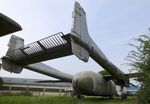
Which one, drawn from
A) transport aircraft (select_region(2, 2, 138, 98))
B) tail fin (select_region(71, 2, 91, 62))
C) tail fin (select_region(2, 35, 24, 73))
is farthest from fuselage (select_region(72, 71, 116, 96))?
tail fin (select_region(2, 35, 24, 73))

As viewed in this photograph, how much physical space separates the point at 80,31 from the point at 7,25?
10858 millimetres

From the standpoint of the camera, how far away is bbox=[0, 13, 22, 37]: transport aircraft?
12.2 m

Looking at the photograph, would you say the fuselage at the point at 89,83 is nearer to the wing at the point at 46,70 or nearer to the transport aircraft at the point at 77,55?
the transport aircraft at the point at 77,55

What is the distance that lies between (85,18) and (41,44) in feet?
15.0

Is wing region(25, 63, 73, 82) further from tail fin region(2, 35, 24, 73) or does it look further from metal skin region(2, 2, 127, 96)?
tail fin region(2, 35, 24, 73)

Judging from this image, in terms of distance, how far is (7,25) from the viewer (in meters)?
12.9

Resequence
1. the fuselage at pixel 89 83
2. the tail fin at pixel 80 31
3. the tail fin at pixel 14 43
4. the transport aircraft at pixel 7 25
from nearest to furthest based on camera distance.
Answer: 1. the transport aircraft at pixel 7 25
2. the tail fin at pixel 80 31
3. the fuselage at pixel 89 83
4. the tail fin at pixel 14 43

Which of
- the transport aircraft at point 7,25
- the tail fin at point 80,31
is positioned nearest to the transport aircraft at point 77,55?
the tail fin at point 80,31

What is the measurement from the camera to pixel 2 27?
43.5ft

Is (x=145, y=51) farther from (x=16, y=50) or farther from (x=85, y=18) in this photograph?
(x=16, y=50)

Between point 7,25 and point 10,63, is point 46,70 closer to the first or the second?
point 10,63

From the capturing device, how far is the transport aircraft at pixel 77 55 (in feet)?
74.5

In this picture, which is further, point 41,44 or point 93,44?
point 93,44

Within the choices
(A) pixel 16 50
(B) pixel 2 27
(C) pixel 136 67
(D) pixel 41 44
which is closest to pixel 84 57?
(D) pixel 41 44
